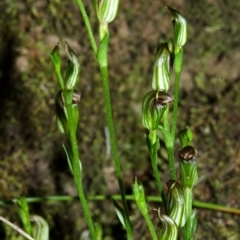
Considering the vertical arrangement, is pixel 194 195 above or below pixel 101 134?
below

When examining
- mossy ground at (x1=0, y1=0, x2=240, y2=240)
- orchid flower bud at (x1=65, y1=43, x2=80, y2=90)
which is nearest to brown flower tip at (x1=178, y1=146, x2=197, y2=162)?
orchid flower bud at (x1=65, y1=43, x2=80, y2=90)

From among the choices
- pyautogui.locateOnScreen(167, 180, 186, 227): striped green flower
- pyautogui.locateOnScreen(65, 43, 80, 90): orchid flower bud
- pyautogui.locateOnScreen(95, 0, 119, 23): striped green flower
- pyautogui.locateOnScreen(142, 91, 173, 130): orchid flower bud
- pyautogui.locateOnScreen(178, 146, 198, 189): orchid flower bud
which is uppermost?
pyautogui.locateOnScreen(95, 0, 119, 23): striped green flower

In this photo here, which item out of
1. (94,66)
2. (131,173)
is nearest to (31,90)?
(94,66)

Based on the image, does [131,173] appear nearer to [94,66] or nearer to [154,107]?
[94,66]

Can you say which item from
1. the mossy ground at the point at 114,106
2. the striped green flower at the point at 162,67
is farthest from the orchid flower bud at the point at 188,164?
the mossy ground at the point at 114,106

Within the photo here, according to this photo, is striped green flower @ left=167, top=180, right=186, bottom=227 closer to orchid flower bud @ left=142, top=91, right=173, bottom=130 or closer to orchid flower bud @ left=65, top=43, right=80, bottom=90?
orchid flower bud @ left=142, top=91, right=173, bottom=130

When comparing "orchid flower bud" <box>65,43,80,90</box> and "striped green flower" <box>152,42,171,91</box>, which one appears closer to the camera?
"orchid flower bud" <box>65,43,80,90</box>
